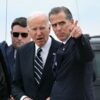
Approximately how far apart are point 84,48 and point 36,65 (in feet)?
2.68

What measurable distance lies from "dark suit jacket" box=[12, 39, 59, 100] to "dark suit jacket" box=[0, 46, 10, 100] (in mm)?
232

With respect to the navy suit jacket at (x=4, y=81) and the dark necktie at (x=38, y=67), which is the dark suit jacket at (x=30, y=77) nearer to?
the dark necktie at (x=38, y=67)

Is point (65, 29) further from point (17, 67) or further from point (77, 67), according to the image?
point (17, 67)

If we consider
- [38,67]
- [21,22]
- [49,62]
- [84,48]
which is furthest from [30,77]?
[21,22]

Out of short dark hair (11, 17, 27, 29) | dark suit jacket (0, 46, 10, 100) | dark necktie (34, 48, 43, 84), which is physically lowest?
dark suit jacket (0, 46, 10, 100)

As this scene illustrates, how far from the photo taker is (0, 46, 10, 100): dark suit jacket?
536cm

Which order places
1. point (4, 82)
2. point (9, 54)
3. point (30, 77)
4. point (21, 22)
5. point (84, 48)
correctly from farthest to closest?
point (21, 22), point (9, 54), point (4, 82), point (30, 77), point (84, 48)

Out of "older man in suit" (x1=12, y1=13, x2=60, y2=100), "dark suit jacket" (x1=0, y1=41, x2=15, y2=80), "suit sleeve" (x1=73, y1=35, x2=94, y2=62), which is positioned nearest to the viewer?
"suit sleeve" (x1=73, y1=35, x2=94, y2=62)

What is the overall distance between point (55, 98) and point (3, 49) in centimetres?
145

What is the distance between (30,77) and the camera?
5.04m

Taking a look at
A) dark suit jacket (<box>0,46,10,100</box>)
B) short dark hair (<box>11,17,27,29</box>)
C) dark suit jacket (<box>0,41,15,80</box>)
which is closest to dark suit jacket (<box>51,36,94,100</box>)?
dark suit jacket (<box>0,46,10,100</box>)

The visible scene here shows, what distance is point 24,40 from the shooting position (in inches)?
242

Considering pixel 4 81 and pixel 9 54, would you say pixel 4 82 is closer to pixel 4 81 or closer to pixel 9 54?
pixel 4 81

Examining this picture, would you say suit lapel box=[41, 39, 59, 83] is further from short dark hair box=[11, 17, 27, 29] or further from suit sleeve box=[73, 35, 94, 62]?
short dark hair box=[11, 17, 27, 29]
